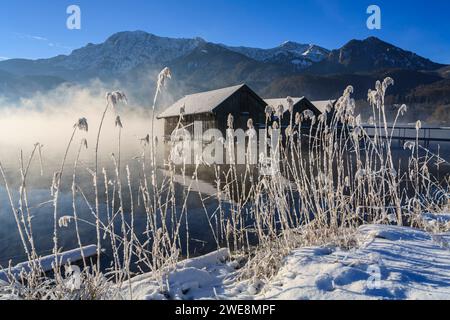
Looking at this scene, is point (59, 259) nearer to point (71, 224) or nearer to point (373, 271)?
point (71, 224)

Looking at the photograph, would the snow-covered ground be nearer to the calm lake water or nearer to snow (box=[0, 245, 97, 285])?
the calm lake water

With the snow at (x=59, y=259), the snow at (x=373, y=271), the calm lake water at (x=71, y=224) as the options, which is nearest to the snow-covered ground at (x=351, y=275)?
the snow at (x=373, y=271)

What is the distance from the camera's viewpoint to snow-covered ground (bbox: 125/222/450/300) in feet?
8.03

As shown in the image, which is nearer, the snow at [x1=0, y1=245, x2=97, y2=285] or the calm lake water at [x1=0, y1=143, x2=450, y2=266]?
the snow at [x1=0, y1=245, x2=97, y2=285]

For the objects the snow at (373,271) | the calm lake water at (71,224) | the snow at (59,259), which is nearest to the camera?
the snow at (373,271)

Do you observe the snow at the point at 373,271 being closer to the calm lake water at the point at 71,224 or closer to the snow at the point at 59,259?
the calm lake water at the point at 71,224

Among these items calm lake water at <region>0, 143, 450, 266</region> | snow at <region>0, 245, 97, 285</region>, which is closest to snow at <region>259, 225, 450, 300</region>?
calm lake water at <region>0, 143, 450, 266</region>

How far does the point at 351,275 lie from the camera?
A: 2.71 m

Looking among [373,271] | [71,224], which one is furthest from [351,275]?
[71,224]

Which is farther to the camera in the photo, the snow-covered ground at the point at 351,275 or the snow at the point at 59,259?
the snow at the point at 59,259

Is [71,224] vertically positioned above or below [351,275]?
below

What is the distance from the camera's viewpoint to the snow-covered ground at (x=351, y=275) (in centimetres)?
245
